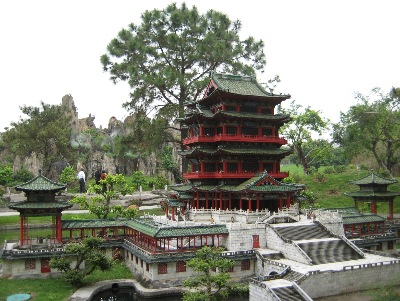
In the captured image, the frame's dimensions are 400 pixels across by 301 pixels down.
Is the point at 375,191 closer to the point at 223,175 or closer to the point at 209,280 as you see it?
the point at 223,175

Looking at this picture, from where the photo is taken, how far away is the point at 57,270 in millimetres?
36031

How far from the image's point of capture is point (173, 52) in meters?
59.6

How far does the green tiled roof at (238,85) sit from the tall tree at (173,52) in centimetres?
934

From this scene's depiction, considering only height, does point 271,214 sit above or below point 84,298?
above

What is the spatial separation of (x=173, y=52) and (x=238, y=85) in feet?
52.6

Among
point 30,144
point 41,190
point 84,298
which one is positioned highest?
point 30,144

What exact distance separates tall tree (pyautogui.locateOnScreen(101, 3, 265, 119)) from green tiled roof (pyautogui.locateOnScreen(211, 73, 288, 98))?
934 centimetres

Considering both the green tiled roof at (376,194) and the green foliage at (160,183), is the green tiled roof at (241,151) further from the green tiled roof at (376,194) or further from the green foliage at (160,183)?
the green foliage at (160,183)

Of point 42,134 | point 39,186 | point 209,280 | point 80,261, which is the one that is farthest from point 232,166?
point 42,134

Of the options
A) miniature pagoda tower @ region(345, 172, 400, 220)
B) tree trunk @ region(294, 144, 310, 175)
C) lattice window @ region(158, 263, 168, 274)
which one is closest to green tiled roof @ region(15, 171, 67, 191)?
lattice window @ region(158, 263, 168, 274)

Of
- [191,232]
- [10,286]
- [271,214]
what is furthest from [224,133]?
[10,286]

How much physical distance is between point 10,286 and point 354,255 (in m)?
28.3

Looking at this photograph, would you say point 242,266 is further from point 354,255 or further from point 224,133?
point 224,133

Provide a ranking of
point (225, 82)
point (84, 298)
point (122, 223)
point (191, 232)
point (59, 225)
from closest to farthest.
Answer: point (84, 298), point (191, 232), point (59, 225), point (122, 223), point (225, 82)
